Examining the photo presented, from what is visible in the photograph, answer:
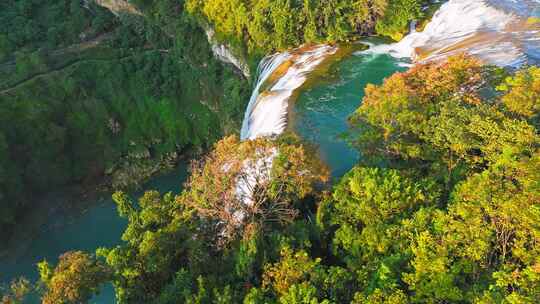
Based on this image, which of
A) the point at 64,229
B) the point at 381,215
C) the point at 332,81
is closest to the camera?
the point at 381,215

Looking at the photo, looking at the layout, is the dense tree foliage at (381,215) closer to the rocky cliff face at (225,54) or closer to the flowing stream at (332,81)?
the flowing stream at (332,81)

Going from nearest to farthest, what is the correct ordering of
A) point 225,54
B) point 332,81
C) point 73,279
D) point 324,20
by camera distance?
point 73,279, point 332,81, point 324,20, point 225,54

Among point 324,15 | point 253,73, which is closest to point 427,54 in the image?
point 324,15

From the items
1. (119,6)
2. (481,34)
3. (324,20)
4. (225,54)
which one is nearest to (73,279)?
(324,20)

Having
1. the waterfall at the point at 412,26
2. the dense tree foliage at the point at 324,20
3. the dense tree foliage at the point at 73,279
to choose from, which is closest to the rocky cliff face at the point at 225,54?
the dense tree foliage at the point at 324,20

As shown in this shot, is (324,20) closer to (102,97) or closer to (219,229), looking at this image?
(219,229)
